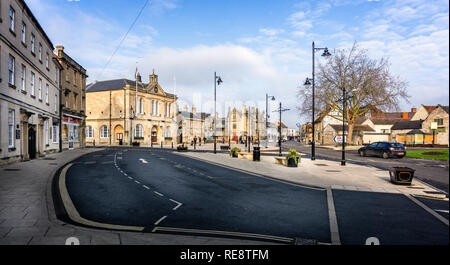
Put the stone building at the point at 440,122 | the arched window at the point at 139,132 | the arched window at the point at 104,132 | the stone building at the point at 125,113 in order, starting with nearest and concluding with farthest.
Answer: the stone building at the point at 440,122
the stone building at the point at 125,113
the arched window at the point at 139,132
the arched window at the point at 104,132

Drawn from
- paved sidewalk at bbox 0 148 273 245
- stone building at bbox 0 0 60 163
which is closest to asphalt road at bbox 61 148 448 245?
paved sidewalk at bbox 0 148 273 245

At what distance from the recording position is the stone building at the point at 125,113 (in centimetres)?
5534

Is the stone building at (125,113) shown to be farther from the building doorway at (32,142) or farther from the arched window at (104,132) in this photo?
the building doorway at (32,142)

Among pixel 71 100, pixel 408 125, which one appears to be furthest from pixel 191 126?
pixel 408 125

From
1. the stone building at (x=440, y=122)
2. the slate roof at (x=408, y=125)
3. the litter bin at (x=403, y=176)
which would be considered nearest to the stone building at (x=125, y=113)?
the litter bin at (x=403, y=176)

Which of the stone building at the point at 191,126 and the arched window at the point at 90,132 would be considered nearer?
the arched window at the point at 90,132

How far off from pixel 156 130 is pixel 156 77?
12546 mm

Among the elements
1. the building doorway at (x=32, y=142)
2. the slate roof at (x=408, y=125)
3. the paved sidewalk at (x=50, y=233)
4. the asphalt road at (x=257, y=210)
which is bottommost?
the asphalt road at (x=257, y=210)

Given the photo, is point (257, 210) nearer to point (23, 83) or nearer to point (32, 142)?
point (23, 83)

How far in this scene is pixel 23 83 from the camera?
16828 mm

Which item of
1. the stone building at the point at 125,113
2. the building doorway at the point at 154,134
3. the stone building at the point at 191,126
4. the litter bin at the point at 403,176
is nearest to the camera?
the litter bin at the point at 403,176

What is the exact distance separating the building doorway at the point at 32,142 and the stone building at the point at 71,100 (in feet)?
33.9
